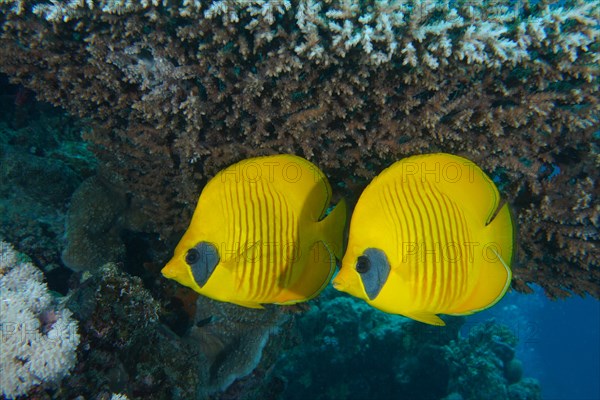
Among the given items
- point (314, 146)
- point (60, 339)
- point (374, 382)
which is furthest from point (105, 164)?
point (374, 382)

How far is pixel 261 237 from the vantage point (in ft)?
5.86

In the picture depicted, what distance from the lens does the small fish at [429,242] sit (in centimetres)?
158

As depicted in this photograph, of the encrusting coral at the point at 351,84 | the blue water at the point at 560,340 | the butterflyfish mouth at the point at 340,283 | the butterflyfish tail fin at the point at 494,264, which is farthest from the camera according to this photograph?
the blue water at the point at 560,340

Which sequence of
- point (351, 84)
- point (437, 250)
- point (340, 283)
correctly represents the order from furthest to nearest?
1. point (351, 84)
2. point (437, 250)
3. point (340, 283)

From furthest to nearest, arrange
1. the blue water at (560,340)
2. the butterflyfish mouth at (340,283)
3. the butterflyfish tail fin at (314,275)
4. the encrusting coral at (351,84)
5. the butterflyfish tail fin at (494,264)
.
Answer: the blue water at (560,340) → the encrusting coral at (351,84) → the butterflyfish tail fin at (314,275) → the butterflyfish tail fin at (494,264) → the butterflyfish mouth at (340,283)

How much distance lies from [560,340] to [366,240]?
4803 centimetres

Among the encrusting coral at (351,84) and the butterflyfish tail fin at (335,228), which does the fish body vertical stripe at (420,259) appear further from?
the encrusting coral at (351,84)

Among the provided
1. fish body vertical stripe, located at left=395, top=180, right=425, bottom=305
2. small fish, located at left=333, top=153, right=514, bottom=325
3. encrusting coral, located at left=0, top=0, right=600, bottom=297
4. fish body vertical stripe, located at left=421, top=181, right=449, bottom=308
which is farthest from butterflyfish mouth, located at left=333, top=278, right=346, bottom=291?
encrusting coral, located at left=0, top=0, right=600, bottom=297

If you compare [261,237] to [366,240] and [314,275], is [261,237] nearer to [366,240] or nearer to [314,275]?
[314,275]

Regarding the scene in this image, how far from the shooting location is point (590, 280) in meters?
2.60

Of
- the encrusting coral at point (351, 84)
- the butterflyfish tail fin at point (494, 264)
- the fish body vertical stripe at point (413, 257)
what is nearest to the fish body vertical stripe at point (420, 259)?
the fish body vertical stripe at point (413, 257)

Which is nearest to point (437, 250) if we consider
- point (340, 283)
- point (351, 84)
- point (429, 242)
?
point (429, 242)

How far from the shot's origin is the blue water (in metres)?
36.9

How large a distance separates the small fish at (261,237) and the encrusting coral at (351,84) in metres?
0.46
